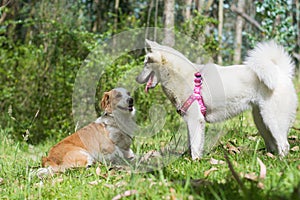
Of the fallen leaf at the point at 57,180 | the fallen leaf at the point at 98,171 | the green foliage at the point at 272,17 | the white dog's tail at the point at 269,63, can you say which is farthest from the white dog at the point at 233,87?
the green foliage at the point at 272,17

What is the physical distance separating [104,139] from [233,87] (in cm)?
155

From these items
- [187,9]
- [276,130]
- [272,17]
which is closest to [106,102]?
[276,130]

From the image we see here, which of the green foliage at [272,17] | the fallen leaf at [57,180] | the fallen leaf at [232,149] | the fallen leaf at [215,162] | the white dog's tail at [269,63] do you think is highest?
the green foliage at [272,17]

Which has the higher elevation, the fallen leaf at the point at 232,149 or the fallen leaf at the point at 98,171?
the fallen leaf at the point at 232,149

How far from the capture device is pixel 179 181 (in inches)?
114

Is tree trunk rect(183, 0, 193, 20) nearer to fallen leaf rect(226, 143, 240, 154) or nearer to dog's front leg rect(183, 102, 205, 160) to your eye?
fallen leaf rect(226, 143, 240, 154)

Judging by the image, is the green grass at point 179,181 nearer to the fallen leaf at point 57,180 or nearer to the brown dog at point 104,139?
the fallen leaf at point 57,180

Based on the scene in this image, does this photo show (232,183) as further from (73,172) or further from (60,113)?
(60,113)

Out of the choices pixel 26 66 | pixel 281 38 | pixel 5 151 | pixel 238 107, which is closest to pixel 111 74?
pixel 5 151

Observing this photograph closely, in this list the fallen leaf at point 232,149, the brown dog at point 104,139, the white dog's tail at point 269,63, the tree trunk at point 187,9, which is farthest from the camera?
the tree trunk at point 187,9

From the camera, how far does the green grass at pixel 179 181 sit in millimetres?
2537

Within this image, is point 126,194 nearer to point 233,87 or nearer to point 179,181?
point 179,181

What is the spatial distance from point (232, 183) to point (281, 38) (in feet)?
25.8

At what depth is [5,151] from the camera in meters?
6.44
